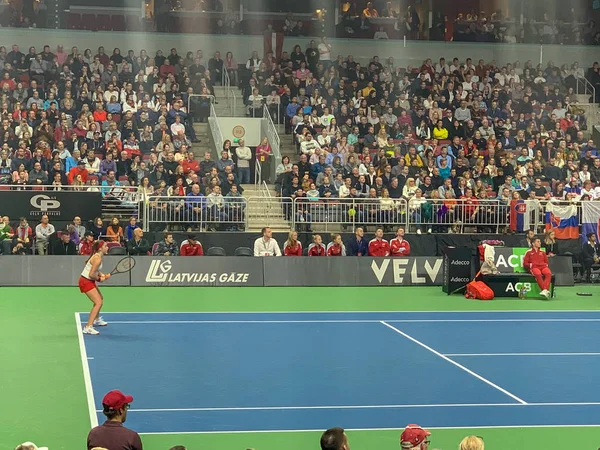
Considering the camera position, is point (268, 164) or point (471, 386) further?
point (268, 164)

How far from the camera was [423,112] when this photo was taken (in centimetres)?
3447

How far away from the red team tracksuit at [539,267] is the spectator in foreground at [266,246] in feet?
18.8

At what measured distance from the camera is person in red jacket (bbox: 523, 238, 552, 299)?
78.4ft

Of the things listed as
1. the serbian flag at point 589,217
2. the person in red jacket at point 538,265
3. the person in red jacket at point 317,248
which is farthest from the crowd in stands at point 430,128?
the person in red jacket at point 538,265

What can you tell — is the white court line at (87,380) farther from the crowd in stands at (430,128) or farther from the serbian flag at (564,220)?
the serbian flag at (564,220)

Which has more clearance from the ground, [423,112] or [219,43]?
[219,43]

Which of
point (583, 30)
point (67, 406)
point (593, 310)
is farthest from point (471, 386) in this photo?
Answer: point (583, 30)

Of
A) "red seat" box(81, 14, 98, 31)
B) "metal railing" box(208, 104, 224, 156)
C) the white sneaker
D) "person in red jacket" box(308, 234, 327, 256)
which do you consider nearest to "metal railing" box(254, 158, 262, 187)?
"metal railing" box(208, 104, 224, 156)

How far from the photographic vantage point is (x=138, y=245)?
25719 millimetres

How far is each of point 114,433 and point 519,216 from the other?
21417 mm

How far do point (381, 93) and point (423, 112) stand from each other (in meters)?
1.62

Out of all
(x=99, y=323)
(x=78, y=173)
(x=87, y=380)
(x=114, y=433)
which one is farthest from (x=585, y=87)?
(x=114, y=433)

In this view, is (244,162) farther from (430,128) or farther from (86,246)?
(86,246)

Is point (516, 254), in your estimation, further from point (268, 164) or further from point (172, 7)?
point (172, 7)
